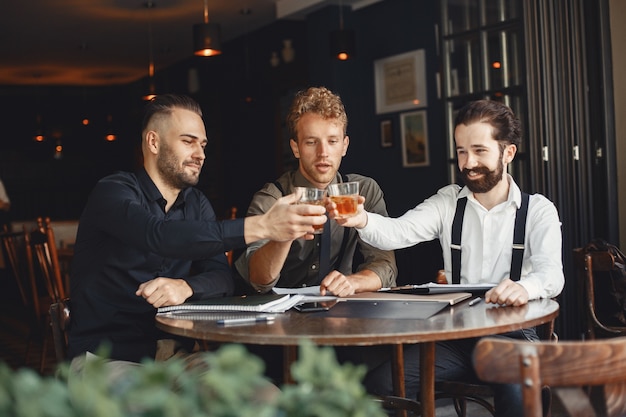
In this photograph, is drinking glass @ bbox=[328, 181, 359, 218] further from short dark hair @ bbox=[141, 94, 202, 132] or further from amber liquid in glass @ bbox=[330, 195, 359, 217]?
short dark hair @ bbox=[141, 94, 202, 132]

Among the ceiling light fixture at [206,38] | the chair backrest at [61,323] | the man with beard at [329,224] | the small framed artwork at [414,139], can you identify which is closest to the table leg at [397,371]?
the man with beard at [329,224]

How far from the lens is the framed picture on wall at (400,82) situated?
7297 mm

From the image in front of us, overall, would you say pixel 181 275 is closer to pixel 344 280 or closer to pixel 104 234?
pixel 104 234

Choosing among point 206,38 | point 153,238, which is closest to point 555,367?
point 153,238

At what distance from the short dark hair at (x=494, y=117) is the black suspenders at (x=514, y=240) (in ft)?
0.69

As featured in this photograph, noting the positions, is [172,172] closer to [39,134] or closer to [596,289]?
[596,289]

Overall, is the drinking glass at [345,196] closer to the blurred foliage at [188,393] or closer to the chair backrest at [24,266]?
the blurred foliage at [188,393]

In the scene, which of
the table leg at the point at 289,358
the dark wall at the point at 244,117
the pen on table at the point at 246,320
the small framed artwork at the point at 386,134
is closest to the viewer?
the pen on table at the point at 246,320

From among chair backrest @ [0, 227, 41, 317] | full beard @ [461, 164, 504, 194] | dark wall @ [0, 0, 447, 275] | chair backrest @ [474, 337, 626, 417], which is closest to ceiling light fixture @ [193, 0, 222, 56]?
dark wall @ [0, 0, 447, 275]

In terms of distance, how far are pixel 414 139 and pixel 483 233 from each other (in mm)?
4910

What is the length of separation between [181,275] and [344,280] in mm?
522

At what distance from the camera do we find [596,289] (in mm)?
3525

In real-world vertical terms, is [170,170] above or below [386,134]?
below

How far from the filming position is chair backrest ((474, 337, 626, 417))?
1216mm
